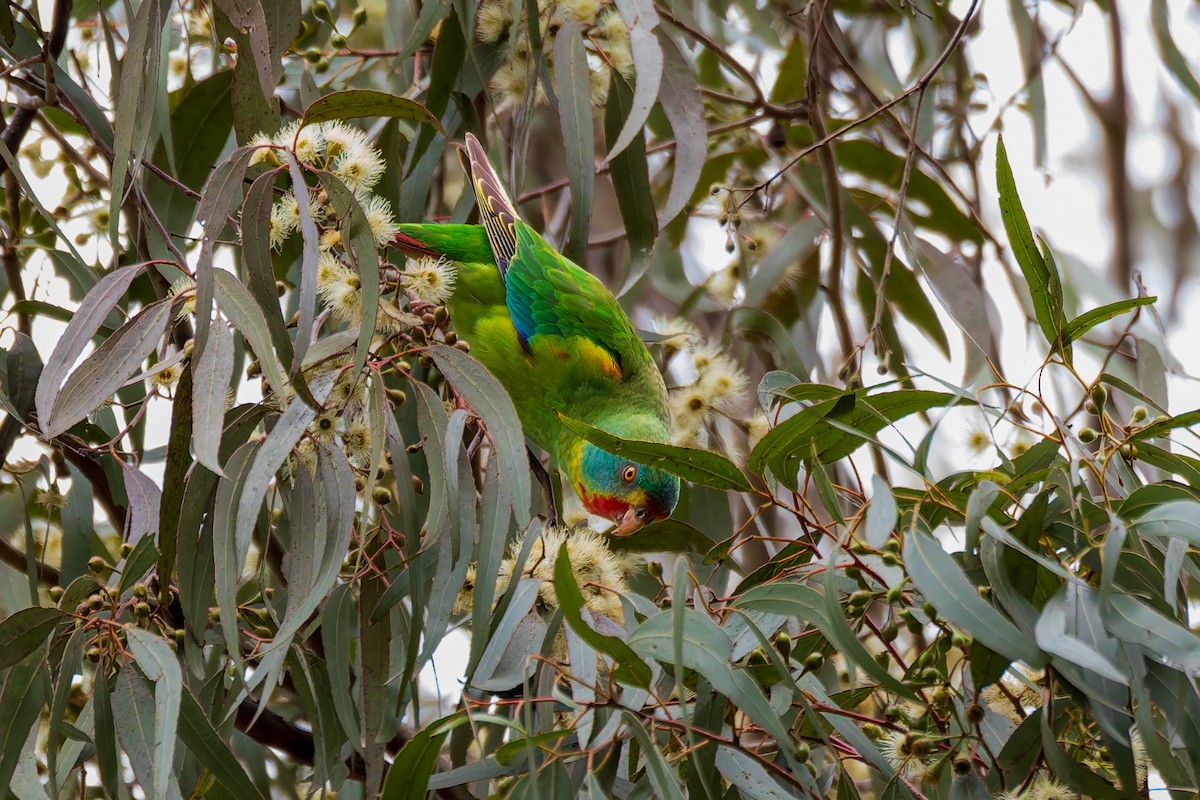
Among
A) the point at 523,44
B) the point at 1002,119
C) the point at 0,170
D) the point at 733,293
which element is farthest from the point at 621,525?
the point at 1002,119

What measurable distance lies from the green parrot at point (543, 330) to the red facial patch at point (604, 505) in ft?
0.08

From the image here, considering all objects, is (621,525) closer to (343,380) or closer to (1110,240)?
(343,380)

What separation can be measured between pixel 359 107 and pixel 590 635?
103 centimetres

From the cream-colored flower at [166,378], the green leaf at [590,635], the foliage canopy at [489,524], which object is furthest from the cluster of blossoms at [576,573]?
the cream-colored flower at [166,378]

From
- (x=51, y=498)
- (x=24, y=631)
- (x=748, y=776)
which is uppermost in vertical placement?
(x=51, y=498)

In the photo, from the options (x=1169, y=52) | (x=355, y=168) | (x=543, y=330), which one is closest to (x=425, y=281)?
(x=355, y=168)

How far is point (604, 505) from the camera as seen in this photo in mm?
3115

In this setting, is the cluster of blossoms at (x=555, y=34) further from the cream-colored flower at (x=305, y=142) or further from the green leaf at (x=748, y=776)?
the green leaf at (x=748, y=776)

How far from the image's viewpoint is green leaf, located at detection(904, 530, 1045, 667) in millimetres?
1457

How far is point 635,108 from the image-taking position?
2.08 m

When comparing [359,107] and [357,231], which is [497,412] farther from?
[359,107]

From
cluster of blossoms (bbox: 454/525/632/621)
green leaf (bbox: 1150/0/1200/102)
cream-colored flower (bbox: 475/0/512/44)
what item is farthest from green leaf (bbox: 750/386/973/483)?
green leaf (bbox: 1150/0/1200/102)

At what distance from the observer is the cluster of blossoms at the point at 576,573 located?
6.92 feet

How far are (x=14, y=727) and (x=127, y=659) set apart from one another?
0.73 ft
